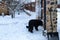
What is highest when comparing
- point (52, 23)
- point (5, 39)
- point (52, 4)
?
point (52, 4)

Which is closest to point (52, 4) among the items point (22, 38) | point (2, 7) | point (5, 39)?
point (22, 38)

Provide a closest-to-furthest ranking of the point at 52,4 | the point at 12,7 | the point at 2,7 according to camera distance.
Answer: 1. the point at 52,4
2. the point at 12,7
3. the point at 2,7

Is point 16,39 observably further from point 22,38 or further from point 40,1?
point 40,1

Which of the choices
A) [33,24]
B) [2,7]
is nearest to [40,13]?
[33,24]

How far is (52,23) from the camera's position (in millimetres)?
7094

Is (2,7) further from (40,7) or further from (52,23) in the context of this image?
(52,23)

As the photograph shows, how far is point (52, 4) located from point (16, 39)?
2.12 meters

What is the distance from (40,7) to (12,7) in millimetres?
4660

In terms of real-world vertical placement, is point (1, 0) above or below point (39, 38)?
above

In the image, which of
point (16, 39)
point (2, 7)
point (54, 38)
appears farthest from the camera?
point (2, 7)

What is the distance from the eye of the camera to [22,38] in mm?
7531

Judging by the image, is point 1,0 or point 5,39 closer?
point 5,39

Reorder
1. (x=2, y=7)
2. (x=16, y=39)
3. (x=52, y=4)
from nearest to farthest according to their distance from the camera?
(x=52, y=4) → (x=16, y=39) → (x=2, y=7)

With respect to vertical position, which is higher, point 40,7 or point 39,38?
point 40,7
